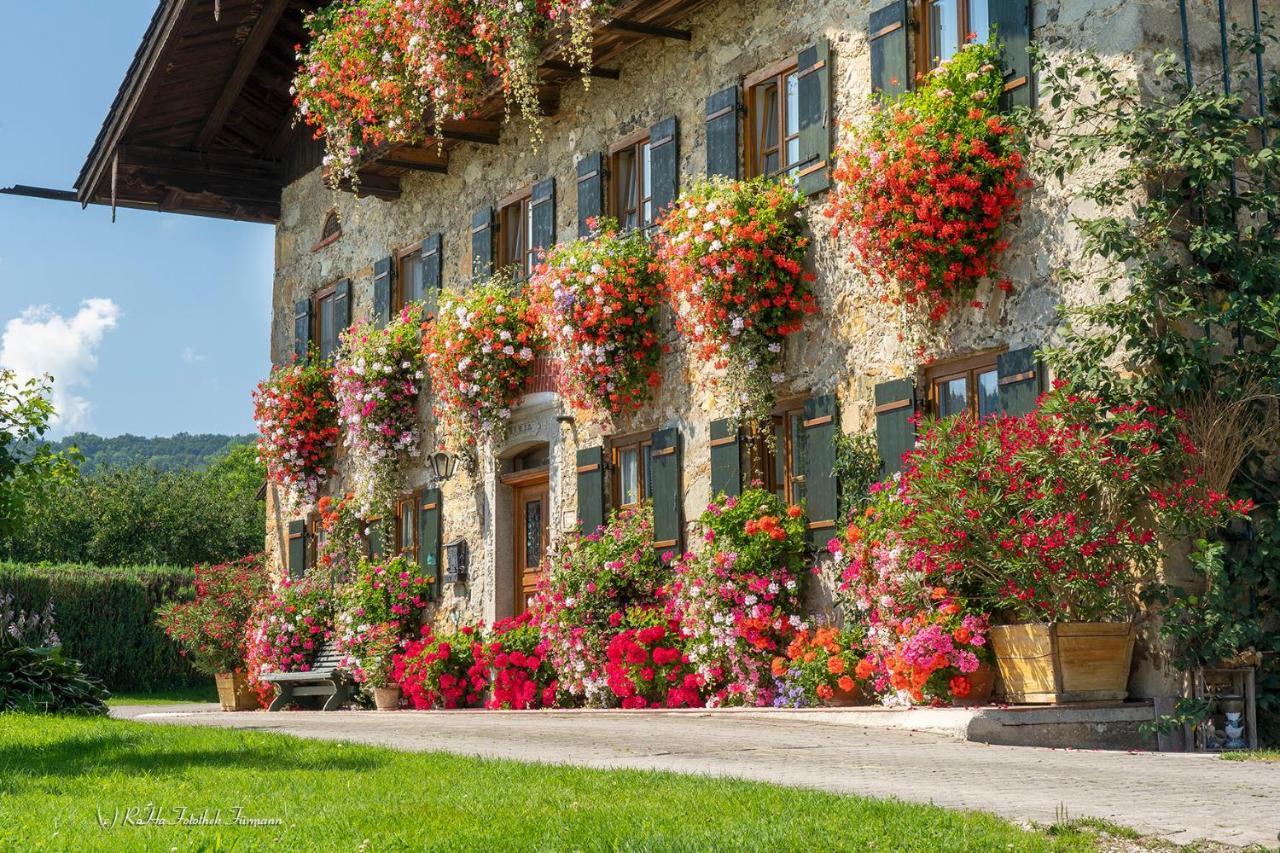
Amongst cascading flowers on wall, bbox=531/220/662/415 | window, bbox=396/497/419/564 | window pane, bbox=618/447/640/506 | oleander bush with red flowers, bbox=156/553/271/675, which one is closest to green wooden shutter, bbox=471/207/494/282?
cascading flowers on wall, bbox=531/220/662/415

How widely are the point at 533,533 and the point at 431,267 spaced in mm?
3275

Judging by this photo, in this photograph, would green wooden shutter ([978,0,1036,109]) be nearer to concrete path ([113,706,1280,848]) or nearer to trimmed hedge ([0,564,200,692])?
concrete path ([113,706,1280,848])

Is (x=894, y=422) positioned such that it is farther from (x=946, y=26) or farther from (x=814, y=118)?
(x=946, y=26)

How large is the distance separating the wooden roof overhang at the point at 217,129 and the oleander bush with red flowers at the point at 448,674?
4.70 meters

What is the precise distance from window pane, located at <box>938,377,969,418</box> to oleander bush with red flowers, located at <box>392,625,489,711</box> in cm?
560

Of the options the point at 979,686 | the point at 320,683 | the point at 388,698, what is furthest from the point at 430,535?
the point at 979,686

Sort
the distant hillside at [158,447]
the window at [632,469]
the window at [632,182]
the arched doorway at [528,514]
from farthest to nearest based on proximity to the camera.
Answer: the distant hillside at [158,447], the arched doorway at [528,514], the window at [632,182], the window at [632,469]

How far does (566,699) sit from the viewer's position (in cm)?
1361

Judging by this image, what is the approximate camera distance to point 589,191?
47.0 feet

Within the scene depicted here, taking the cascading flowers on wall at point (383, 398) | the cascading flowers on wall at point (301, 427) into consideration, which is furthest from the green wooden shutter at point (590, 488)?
the cascading flowers on wall at point (301, 427)

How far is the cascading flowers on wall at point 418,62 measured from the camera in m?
13.4

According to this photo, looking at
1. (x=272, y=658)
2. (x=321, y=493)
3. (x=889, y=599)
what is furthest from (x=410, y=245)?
(x=889, y=599)

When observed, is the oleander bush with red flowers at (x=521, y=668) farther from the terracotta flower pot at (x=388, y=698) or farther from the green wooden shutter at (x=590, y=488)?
the terracotta flower pot at (x=388, y=698)

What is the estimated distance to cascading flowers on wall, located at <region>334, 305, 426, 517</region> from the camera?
1659cm
